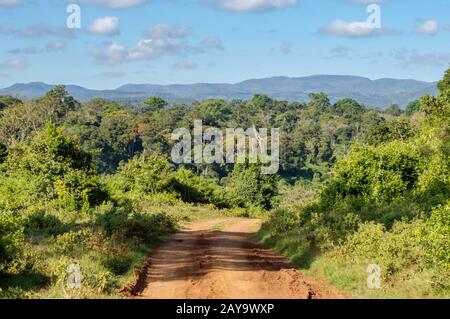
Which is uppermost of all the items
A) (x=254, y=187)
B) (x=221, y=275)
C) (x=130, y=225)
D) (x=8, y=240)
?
(x=8, y=240)

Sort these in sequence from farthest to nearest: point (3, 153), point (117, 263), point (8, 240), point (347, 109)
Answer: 1. point (347, 109)
2. point (3, 153)
3. point (117, 263)
4. point (8, 240)

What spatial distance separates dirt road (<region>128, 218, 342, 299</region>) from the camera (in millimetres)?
13445

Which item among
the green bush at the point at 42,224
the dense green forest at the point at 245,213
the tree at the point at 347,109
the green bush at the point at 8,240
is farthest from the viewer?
the tree at the point at 347,109

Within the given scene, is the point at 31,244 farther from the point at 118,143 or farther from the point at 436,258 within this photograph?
the point at 118,143

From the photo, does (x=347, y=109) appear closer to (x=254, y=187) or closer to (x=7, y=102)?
(x=7, y=102)

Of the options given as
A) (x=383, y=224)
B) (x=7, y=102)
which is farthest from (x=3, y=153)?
(x=7, y=102)

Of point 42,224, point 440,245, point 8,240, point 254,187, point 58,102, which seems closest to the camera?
point 440,245

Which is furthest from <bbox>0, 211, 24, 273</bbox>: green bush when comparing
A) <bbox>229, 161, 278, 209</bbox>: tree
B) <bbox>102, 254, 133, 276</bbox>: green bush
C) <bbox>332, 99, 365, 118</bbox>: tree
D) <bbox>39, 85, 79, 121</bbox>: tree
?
<bbox>332, 99, 365, 118</bbox>: tree

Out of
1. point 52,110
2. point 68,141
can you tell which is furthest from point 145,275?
point 52,110

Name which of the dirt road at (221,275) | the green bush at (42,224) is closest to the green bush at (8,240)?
the dirt road at (221,275)

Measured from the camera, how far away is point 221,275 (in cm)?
1577

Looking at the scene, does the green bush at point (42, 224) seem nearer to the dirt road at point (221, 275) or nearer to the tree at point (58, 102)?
the dirt road at point (221, 275)

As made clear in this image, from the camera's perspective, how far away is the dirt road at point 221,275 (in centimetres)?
1345
